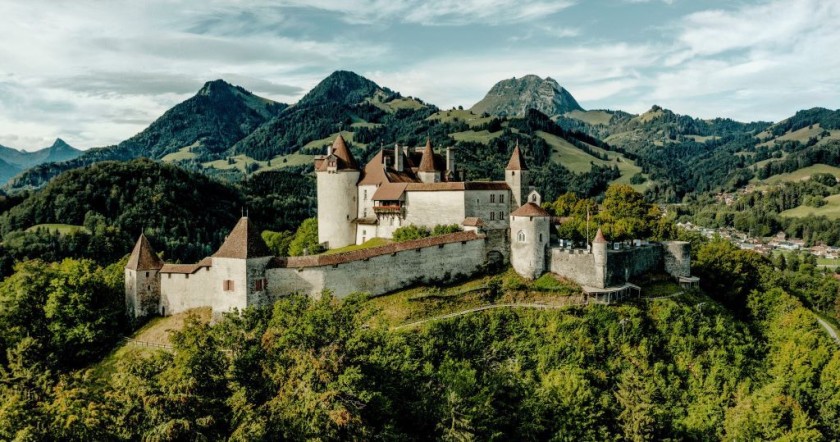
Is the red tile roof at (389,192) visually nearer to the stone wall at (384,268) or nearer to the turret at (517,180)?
the stone wall at (384,268)

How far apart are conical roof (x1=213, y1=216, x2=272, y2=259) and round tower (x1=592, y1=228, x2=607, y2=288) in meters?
28.2

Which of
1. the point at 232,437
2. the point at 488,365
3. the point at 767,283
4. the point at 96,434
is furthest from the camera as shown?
the point at 767,283

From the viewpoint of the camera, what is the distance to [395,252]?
52.5 m

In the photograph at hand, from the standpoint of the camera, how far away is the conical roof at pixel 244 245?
45.8m

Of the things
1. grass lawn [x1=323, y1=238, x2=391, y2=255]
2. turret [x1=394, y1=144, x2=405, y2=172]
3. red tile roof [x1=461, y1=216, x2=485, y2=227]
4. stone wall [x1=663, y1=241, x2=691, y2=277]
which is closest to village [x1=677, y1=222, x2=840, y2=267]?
stone wall [x1=663, y1=241, x2=691, y2=277]

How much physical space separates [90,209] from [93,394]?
124490 mm

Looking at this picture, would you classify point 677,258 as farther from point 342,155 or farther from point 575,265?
point 342,155

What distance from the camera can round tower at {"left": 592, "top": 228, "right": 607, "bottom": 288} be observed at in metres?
52.8

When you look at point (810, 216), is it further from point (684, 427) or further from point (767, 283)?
point (684, 427)

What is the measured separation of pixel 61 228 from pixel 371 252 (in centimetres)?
10784

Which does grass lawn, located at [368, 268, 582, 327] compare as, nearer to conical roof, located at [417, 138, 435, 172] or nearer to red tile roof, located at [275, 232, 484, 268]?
red tile roof, located at [275, 232, 484, 268]

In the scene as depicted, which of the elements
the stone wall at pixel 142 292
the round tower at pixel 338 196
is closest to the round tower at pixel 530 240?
the round tower at pixel 338 196

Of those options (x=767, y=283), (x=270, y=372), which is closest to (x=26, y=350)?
(x=270, y=372)

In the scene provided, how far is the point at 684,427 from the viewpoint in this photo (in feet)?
142
